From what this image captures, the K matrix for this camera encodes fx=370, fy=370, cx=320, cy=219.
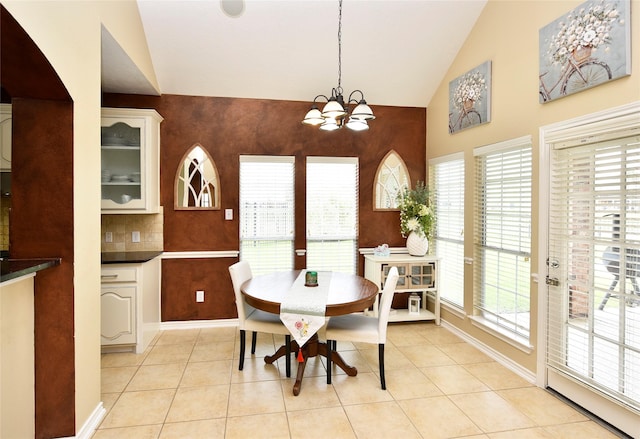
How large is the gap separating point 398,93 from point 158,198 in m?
2.95

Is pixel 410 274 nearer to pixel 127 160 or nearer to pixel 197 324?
pixel 197 324

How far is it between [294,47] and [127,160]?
2.02m

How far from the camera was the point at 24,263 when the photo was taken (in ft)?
6.21

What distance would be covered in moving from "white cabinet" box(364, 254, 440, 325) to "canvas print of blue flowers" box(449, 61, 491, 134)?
4.85 feet

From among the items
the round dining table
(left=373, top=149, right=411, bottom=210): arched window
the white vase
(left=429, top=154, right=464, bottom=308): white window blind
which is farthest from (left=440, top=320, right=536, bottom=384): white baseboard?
(left=373, top=149, right=411, bottom=210): arched window

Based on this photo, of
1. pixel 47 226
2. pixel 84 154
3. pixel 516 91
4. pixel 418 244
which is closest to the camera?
pixel 47 226

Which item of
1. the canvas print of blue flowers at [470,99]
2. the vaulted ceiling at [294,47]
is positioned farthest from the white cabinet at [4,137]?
the canvas print of blue flowers at [470,99]

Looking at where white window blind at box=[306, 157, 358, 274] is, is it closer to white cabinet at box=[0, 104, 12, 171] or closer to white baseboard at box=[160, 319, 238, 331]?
white baseboard at box=[160, 319, 238, 331]

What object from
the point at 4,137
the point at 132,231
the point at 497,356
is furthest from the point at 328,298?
the point at 4,137

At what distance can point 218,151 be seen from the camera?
13.6 feet

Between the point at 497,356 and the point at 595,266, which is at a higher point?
the point at 595,266

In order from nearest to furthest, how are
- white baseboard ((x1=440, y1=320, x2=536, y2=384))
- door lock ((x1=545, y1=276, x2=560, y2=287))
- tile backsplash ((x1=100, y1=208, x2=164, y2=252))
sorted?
door lock ((x1=545, y1=276, x2=560, y2=287)), white baseboard ((x1=440, y1=320, x2=536, y2=384)), tile backsplash ((x1=100, y1=208, x2=164, y2=252))

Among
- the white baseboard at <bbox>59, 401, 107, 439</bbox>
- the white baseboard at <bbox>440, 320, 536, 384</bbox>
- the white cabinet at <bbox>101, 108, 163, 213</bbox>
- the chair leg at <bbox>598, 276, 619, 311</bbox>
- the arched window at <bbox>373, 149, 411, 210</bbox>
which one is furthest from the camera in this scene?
the arched window at <bbox>373, 149, 411, 210</bbox>

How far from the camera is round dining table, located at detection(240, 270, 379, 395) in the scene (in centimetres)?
260
